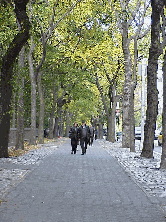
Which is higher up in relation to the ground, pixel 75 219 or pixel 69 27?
pixel 69 27

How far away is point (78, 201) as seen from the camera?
911 centimetres

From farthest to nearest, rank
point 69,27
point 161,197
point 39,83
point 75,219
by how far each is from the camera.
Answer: point 39,83 < point 69,27 < point 161,197 < point 75,219

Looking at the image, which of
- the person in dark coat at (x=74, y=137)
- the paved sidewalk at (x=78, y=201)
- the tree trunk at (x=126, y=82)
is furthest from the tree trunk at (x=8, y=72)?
the tree trunk at (x=126, y=82)

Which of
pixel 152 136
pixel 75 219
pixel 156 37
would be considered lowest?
pixel 75 219

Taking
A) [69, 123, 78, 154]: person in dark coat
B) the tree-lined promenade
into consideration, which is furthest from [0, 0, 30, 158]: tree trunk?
[69, 123, 78, 154]: person in dark coat

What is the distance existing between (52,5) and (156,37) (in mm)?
9962

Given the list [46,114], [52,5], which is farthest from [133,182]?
[46,114]

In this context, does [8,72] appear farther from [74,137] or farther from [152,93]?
[74,137]

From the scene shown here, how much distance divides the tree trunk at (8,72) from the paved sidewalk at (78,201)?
19.7 feet

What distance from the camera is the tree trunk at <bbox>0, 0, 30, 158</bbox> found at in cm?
1791

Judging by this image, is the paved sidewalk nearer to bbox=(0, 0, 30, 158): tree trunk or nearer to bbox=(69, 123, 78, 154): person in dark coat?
bbox=(0, 0, 30, 158): tree trunk

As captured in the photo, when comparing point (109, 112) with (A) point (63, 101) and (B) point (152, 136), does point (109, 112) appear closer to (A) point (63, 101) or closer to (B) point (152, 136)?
(A) point (63, 101)

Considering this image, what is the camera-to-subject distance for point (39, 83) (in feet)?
126

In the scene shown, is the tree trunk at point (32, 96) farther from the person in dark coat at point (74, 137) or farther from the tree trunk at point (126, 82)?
the person in dark coat at point (74, 137)
